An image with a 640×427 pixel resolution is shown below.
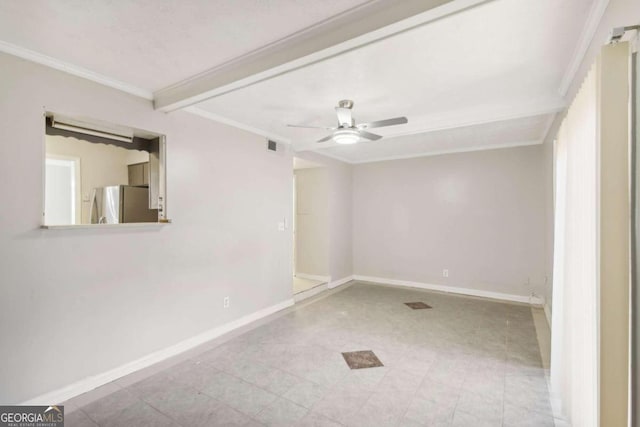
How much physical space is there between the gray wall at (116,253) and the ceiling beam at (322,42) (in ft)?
2.65

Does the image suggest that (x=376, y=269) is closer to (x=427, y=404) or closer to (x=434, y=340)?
(x=434, y=340)

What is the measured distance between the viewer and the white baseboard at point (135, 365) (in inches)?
82.7

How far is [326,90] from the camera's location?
2551mm

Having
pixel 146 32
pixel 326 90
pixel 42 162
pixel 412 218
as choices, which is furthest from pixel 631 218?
pixel 412 218

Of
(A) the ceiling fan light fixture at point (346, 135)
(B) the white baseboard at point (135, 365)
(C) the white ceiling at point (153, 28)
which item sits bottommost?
(B) the white baseboard at point (135, 365)

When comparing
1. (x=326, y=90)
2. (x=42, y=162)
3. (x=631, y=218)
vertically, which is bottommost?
(x=631, y=218)

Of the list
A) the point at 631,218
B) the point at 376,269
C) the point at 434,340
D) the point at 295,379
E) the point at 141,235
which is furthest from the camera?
the point at 376,269

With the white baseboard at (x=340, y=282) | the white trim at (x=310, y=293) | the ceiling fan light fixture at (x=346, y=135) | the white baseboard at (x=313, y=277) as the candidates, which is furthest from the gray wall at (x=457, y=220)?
the ceiling fan light fixture at (x=346, y=135)

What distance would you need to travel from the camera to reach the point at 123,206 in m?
2.90

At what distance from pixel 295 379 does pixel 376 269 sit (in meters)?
3.61

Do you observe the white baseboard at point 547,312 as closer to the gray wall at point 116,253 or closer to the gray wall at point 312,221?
the gray wall at point 312,221

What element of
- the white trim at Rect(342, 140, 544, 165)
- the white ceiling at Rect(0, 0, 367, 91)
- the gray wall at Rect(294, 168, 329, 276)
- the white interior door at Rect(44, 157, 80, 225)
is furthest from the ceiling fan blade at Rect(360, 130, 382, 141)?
the white interior door at Rect(44, 157, 80, 225)

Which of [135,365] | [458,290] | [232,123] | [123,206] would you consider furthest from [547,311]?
[123,206]

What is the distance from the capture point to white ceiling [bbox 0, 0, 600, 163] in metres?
1.57
